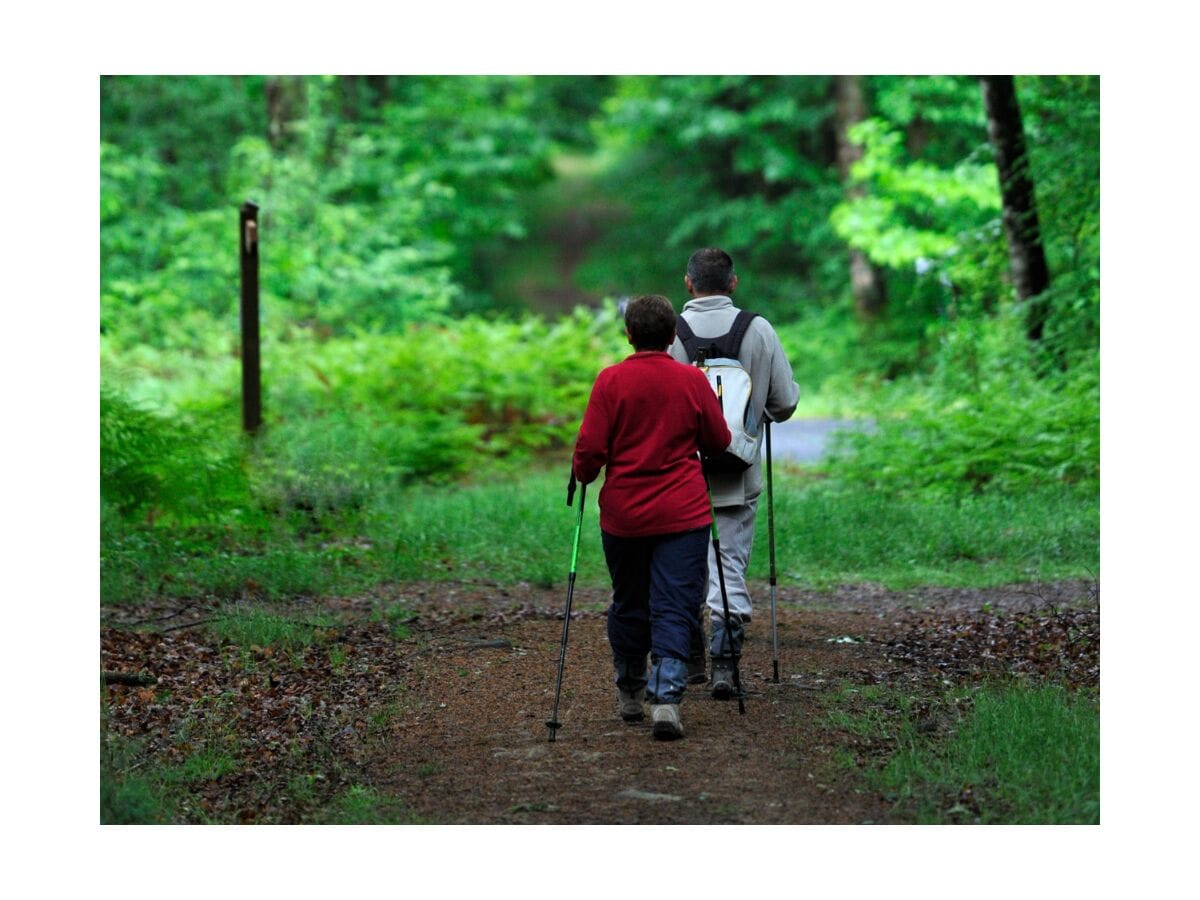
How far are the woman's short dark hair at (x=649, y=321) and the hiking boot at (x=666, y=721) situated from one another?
4.55ft

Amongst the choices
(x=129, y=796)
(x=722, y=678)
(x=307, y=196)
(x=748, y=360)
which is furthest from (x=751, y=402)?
(x=307, y=196)

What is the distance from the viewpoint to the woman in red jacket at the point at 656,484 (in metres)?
5.50

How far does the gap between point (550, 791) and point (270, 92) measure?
2187 centimetres

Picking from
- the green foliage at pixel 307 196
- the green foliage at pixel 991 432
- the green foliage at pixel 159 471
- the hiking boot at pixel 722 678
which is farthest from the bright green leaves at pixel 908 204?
the hiking boot at pixel 722 678

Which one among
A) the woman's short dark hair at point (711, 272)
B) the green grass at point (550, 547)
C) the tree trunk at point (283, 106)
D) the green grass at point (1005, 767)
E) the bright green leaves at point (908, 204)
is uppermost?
the tree trunk at point (283, 106)

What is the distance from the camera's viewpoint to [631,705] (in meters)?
5.96

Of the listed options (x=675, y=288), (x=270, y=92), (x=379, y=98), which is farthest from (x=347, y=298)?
(x=675, y=288)

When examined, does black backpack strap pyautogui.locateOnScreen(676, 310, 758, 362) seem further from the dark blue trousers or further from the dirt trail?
the dirt trail

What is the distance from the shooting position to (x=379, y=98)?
30.4m

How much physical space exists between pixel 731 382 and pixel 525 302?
92.0ft

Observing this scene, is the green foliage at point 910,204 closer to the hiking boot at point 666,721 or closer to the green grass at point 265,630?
the green grass at point 265,630

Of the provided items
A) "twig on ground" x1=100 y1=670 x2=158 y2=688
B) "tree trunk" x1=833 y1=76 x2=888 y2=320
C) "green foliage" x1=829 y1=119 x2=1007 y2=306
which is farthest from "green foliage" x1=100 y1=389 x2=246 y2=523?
"tree trunk" x1=833 y1=76 x2=888 y2=320

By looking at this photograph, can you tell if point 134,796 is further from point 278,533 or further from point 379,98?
point 379,98

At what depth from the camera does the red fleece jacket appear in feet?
18.0
